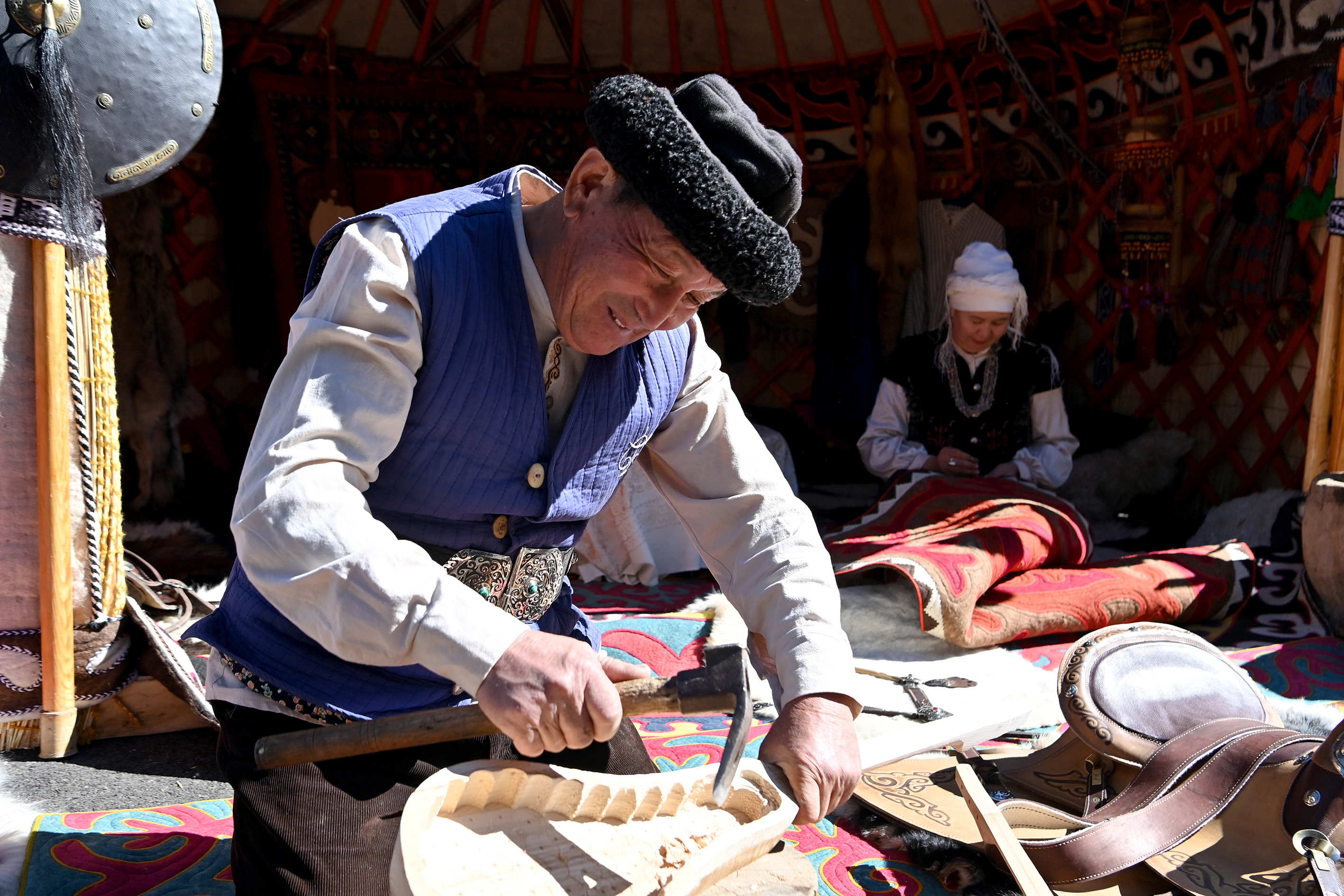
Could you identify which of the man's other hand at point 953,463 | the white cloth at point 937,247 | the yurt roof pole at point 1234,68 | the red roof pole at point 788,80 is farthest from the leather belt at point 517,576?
the red roof pole at point 788,80

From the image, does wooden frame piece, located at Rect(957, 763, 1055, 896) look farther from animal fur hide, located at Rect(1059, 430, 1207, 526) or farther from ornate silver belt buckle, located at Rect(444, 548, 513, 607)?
animal fur hide, located at Rect(1059, 430, 1207, 526)

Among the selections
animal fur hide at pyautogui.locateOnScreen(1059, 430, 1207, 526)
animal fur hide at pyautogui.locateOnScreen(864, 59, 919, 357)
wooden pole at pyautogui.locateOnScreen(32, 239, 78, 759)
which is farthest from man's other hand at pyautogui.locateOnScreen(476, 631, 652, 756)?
animal fur hide at pyautogui.locateOnScreen(864, 59, 919, 357)

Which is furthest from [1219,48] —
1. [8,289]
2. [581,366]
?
[8,289]

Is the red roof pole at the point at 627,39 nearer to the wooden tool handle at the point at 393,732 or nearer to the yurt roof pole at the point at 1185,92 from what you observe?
the yurt roof pole at the point at 1185,92

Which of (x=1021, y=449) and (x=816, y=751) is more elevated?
(x=816, y=751)

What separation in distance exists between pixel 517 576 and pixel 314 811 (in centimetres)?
31

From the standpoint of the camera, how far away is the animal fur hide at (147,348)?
3.52 meters

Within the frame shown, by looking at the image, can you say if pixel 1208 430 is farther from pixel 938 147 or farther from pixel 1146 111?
pixel 938 147

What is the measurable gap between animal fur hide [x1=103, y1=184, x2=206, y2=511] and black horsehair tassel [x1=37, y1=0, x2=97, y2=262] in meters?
2.00

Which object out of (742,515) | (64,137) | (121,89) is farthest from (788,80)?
(742,515)

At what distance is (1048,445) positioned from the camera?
10.6 feet

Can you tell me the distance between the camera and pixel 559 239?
109 centimetres

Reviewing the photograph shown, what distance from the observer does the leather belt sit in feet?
3.59

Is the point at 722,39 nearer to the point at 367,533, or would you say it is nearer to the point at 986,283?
the point at 986,283
